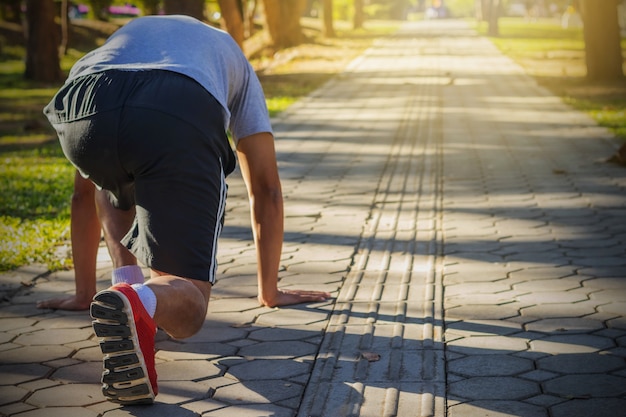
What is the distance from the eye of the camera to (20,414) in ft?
11.6

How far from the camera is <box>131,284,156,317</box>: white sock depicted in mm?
3240

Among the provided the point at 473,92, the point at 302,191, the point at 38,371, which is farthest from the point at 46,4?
the point at 38,371

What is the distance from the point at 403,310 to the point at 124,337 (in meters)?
2.02

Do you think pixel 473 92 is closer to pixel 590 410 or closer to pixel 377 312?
pixel 377 312

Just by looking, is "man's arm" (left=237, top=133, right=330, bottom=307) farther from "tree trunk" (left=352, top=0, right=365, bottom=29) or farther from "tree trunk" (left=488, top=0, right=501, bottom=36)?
"tree trunk" (left=352, top=0, right=365, bottom=29)

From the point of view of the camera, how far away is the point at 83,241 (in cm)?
475

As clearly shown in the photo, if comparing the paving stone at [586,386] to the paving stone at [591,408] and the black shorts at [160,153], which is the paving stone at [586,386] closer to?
the paving stone at [591,408]

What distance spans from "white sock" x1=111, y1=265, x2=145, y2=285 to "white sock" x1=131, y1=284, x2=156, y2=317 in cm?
59

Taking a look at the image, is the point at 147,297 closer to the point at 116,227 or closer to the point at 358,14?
the point at 116,227

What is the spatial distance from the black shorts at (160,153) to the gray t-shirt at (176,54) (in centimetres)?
7

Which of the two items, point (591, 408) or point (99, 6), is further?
point (99, 6)

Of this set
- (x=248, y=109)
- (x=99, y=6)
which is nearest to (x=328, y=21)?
(x=99, y=6)

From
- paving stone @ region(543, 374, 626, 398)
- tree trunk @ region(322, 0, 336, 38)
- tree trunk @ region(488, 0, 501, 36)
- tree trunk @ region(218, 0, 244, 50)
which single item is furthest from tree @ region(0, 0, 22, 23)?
paving stone @ region(543, 374, 626, 398)

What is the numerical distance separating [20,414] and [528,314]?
2479mm
